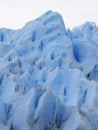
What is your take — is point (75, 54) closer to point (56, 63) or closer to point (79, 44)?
point (79, 44)

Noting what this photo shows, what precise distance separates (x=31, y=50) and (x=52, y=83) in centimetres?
449

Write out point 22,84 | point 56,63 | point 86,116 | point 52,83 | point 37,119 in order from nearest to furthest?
1. point 37,119
2. point 86,116
3. point 22,84
4. point 52,83
5. point 56,63

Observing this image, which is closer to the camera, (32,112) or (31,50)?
(32,112)

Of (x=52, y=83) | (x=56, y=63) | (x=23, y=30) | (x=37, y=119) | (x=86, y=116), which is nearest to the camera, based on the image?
(x=37, y=119)

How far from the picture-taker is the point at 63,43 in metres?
18.0

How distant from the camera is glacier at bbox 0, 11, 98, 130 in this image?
909 centimetres

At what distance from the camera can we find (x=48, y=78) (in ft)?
48.6

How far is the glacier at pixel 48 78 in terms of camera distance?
358 inches

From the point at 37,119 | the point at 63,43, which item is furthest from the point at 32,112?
the point at 63,43

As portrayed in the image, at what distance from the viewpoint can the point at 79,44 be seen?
18109 mm

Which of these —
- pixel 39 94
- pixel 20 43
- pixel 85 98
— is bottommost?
pixel 85 98

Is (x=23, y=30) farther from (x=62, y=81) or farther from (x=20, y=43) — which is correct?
(x=62, y=81)

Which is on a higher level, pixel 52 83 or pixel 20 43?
pixel 20 43

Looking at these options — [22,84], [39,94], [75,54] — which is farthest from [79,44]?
[39,94]
